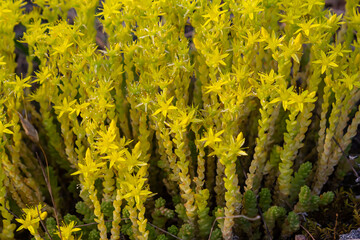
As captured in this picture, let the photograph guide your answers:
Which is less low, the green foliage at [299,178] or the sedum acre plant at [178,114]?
the sedum acre plant at [178,114]

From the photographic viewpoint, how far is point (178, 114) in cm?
163

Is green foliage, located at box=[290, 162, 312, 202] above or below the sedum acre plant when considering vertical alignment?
below

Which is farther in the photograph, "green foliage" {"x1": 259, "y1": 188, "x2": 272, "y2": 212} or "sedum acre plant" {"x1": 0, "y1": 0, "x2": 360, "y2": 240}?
"green foliage" {"x1": 259, "y1": 188, "x2": 272, "y2": 212}

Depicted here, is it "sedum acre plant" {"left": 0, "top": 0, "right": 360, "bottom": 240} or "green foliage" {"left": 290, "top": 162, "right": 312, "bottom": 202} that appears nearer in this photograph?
"sedum acre plant" {"left": 0, "top": 0, "right": 360, "bottom": 240}

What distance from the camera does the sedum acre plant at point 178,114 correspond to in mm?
1607

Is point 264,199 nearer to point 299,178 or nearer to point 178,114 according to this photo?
point 299,178

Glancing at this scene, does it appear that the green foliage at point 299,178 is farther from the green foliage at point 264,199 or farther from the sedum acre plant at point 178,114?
the green foliage at point 264,199

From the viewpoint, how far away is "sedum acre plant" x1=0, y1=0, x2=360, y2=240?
63.3 inches

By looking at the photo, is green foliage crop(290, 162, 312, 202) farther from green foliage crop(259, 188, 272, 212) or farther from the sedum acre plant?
green foliage crop(259, 188, 272, 212)

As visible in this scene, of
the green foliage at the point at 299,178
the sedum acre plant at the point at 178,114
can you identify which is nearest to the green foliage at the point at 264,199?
the sedum acre plant at the point at 178,114

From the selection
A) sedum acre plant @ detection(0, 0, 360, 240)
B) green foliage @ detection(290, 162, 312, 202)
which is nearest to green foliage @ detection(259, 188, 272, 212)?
sedum acre plant @ detection(0, 0, 360, 240)

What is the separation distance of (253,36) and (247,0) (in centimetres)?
15

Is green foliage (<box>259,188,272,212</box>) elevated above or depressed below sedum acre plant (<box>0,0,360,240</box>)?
below

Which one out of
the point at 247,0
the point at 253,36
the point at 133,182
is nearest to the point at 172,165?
the point at 133,182
